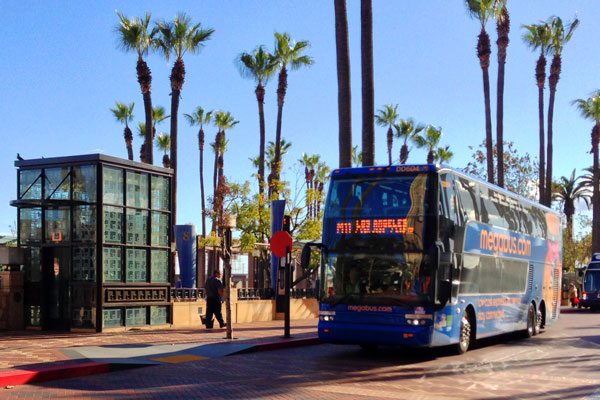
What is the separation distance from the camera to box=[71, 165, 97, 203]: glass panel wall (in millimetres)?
19859

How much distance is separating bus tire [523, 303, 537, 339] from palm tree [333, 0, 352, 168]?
6776 mm

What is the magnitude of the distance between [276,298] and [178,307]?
5094mm

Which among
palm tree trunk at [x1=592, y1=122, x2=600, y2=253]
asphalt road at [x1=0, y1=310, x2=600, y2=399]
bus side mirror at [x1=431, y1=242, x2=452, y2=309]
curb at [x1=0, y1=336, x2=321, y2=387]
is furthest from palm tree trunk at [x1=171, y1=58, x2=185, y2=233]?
palm tree trunk at [x1=592, y1=122, x2=600, y2=253]

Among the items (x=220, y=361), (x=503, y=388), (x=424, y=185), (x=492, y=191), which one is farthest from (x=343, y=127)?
(x=503, y=388)

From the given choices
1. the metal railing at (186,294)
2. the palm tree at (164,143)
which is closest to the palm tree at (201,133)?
the palm tree at (164,143)

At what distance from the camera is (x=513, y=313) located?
2006 cm

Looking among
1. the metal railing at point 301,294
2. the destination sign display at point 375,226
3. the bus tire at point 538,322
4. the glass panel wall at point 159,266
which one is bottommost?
the bus tire at point 538,322

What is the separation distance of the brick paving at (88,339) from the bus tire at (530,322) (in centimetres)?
616

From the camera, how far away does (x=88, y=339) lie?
1788 centimetres

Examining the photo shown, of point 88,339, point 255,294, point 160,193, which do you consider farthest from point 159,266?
point 255,294

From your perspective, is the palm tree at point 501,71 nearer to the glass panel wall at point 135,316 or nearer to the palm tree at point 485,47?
the palm tree at point 485,47

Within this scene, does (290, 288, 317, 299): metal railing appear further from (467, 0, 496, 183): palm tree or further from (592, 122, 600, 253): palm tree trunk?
(592, 122, 600, 253): palm tree trunk

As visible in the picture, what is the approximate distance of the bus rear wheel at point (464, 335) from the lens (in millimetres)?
16578

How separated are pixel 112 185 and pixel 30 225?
275 cm
